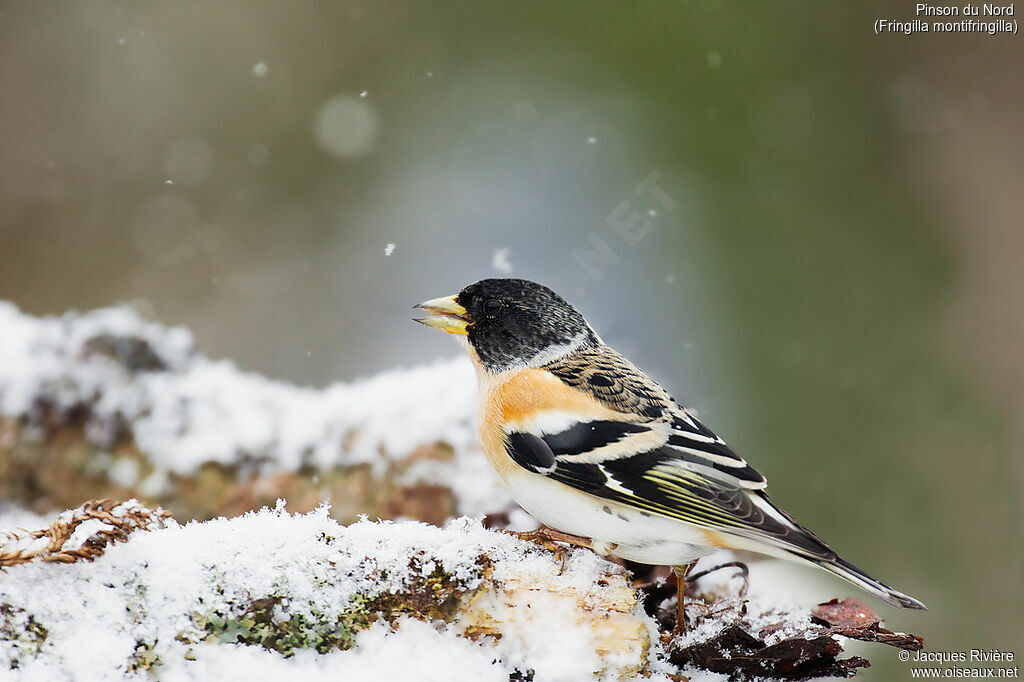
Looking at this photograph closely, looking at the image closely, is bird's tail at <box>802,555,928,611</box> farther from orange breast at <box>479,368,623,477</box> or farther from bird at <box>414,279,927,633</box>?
orange breast at <box>479,368,623,477</box>

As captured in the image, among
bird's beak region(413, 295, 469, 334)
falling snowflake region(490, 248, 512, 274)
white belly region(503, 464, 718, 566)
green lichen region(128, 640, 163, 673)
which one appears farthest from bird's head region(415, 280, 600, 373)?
falling snowflake region(490, 248, 512, 274)

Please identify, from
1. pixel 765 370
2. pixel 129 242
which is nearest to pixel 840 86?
pixel 765 370

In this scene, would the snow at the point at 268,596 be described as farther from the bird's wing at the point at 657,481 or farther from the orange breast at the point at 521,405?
the orange breast at the point at 521,405

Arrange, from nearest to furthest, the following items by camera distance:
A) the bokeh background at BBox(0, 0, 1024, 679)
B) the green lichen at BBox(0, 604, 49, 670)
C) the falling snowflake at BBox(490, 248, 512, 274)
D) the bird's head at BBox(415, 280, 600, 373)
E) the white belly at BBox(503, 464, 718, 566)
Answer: the green lichen at BBox(0, 604, 49, 670), the white belly at BBox(503, 464, 718, 566), the bird's head at BBox(415, 280, 600, 373), the falling snowflake at BBox(490, 248, 512, 274), the bokeh background at BBox(0, 0, 1024, 679)

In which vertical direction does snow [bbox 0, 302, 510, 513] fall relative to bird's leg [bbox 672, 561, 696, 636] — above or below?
above

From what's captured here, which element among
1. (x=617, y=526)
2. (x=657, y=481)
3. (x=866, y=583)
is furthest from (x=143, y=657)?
(x=866, y=583)

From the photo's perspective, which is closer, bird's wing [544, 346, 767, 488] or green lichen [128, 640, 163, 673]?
green lichen [128, 640, 163, 673]

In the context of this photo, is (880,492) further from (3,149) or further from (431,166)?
(3,149)

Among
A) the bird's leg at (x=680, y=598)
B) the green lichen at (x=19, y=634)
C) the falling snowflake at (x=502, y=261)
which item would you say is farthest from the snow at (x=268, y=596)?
the falling snowflake at (x=502, y=261)

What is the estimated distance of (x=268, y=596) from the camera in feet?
4.06

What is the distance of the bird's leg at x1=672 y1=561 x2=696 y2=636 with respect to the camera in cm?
149

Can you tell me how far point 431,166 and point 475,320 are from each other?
9.66ft

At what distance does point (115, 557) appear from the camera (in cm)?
122

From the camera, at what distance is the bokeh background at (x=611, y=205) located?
4387 mm
